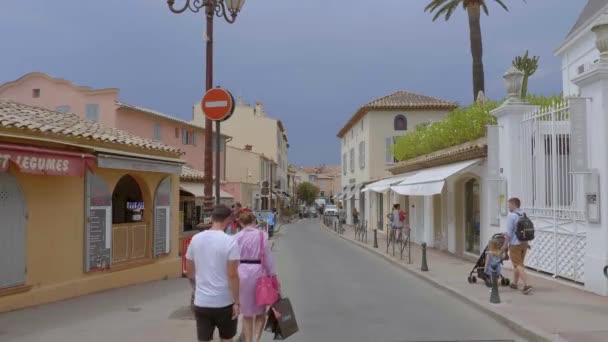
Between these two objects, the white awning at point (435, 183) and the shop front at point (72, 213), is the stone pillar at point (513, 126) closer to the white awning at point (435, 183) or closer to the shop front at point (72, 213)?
the white awning at point (435, 183)

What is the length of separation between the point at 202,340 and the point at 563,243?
9.23 metres

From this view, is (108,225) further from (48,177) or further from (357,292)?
(357,292)

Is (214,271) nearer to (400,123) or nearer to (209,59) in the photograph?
(209,59)

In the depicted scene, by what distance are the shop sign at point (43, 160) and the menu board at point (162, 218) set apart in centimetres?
348

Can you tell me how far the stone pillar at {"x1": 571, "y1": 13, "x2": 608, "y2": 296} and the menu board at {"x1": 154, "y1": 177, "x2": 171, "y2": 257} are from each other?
9490 mm

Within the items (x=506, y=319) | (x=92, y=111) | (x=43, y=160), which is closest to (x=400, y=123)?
(x=92, y=111)

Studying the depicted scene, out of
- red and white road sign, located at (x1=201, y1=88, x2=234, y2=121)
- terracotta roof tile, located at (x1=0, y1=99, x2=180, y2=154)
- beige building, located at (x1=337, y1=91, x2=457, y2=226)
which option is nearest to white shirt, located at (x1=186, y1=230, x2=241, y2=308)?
red and white road sign, located at (x1=201, y1=88, x2=234, y2=121)

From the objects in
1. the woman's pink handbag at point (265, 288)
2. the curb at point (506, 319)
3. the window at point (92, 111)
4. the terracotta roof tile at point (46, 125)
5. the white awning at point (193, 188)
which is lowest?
the curb at point (506, 319)

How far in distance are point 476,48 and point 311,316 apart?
23.4 meters

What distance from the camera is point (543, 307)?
30.0ft

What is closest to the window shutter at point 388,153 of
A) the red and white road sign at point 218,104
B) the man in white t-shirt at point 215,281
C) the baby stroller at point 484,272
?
the baby stroller at point 484,272

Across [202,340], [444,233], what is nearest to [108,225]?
[202,340]

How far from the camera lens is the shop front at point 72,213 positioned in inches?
362

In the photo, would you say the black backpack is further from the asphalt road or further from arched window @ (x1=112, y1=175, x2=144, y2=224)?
arched window @ (x1=112, y1=175, x2=144, y2=224)
